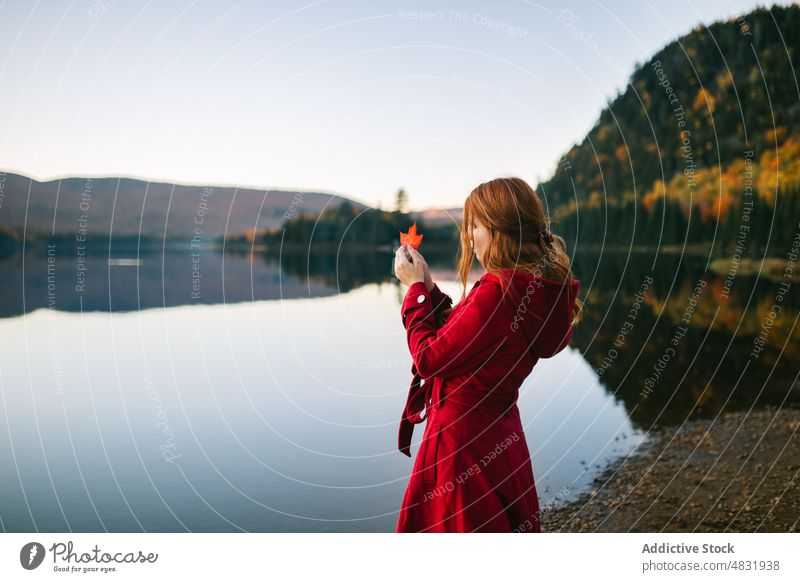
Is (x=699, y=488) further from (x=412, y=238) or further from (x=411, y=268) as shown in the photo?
(x=411, y=268)

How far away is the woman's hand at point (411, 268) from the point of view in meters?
2.26

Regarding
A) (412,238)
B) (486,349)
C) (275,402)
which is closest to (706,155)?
(275,402)

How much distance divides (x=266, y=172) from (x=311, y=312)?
12761 millimetres

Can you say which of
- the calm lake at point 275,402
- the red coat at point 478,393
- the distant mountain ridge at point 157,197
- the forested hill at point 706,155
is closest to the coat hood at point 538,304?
the red coat at point 478,393

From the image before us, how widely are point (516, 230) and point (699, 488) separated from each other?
16.6ft

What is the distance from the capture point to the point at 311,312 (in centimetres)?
1708

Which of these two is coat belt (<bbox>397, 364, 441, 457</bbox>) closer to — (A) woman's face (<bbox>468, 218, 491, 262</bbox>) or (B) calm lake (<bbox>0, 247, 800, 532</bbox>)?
(A) woman's face (<bbox>468, 218, 491, 262</bbox>)

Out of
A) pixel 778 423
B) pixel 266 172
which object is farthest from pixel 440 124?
pixel 778 423

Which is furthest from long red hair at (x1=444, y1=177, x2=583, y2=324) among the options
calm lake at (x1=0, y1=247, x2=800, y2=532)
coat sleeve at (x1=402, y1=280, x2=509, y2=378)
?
calm lake at (x1=0, y1=247, x2=800, y2=532)

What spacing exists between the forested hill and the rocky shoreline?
943 inches

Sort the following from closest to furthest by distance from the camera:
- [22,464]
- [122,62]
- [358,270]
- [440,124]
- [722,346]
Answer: [440,124], [122,62], [22,464], [722,346], [358,270]

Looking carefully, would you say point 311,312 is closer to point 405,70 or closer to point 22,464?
point 22,464

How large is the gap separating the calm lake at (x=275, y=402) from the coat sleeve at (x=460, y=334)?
13.0 feet

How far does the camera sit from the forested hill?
122ft
